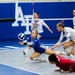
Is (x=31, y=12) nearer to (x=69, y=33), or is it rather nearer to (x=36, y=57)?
(x=36, y=57)

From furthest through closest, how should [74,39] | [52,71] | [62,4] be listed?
[62,4]
[74,39]
[52,71]

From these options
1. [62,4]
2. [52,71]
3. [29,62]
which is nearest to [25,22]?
[62,4]

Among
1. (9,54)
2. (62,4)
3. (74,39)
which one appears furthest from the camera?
(62,4)

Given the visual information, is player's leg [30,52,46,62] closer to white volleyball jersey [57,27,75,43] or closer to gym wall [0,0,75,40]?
white volleyball jersey [57,27,75,43]

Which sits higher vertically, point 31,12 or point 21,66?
point 31,12

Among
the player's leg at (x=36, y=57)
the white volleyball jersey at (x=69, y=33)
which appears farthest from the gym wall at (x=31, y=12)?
the white volleyball jersey at (x=69, y=33)

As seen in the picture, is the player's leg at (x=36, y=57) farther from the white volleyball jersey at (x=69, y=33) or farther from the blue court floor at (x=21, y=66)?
the white volleyball jersey at (x=69, y=33)

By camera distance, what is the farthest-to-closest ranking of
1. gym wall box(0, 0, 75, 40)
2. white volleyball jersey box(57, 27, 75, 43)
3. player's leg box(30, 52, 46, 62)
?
gym wall box(0, 0, 75, 40) → player's leg box(30, 52, 46, 62) → white volleyball jersey box(57, 27, 75, 43)

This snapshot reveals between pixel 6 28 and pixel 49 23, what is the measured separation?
2.64 m

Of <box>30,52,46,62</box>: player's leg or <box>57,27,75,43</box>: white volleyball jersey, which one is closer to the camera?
<box>57,27,75,43</box>: white volleyball jersey

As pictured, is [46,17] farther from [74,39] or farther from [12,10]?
[74,39]

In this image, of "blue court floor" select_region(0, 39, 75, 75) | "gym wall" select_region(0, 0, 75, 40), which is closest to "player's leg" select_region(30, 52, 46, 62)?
"blue court floor" select_region(0, 39, 75, 75)

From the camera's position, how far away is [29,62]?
11.0 meters

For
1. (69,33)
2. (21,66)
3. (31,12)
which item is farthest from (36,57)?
(31,12)
